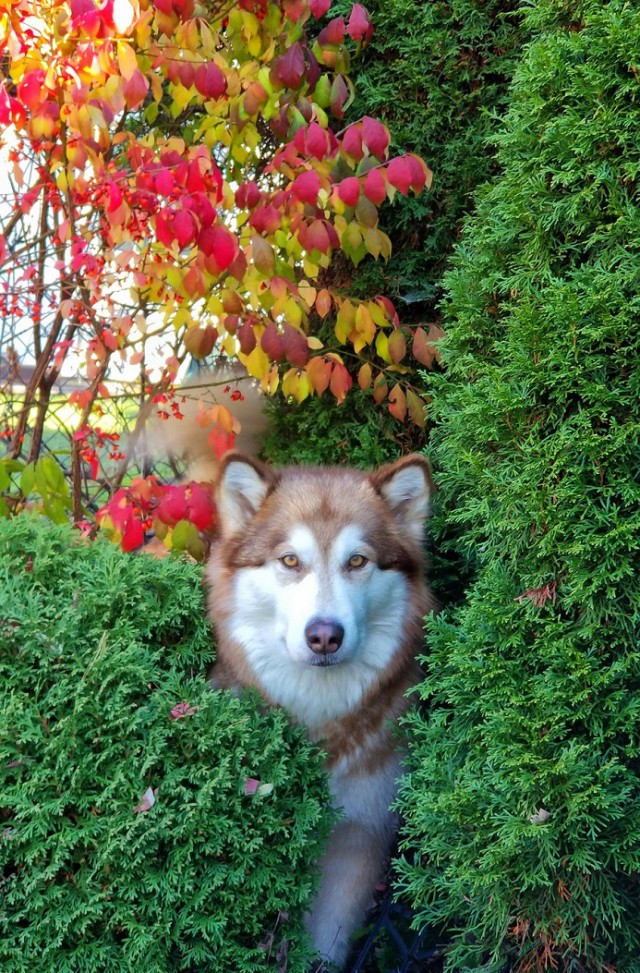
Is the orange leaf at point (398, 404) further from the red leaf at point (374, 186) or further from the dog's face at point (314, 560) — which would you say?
the red leaf at point (374, 186)

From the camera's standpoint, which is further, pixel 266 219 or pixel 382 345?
pixel 382 345

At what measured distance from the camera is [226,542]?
10.3ft

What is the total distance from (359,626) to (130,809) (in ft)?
2.82

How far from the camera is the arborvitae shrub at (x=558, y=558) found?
7.45ft

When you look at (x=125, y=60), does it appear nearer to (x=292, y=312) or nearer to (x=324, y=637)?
(x=292, y=312)

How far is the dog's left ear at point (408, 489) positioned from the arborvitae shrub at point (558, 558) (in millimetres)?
471

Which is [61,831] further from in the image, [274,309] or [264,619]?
[274,309]

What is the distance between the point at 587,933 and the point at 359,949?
919 mm

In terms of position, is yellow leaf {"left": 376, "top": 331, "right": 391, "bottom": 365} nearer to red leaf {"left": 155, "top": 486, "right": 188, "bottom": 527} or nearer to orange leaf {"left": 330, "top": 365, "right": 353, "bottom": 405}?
orange leaf {"left": 330, "top": 365, "right": 353, "bottom": 405}

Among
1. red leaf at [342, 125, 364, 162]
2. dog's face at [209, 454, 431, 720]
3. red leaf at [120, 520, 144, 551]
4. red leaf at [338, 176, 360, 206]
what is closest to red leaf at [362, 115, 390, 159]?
red leaf at [342, 125, 364, 162]

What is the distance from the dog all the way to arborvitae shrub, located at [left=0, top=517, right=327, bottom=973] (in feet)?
0.83

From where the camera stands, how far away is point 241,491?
10.2ft

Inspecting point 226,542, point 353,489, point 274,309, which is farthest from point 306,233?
point 226,542

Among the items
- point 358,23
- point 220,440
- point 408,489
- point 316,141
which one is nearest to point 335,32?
point 358,23
